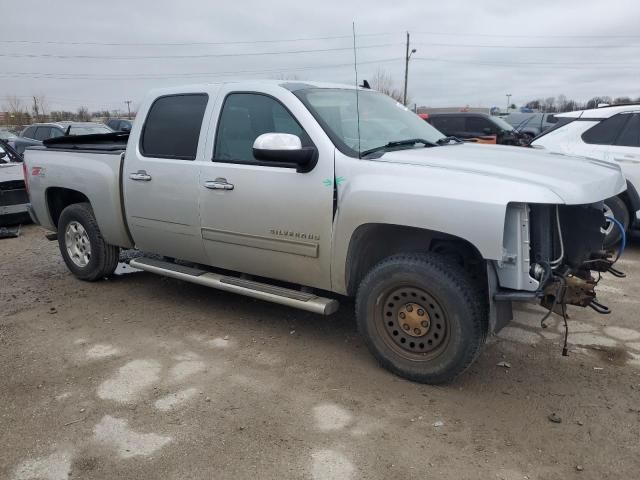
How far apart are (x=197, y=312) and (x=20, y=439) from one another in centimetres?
207

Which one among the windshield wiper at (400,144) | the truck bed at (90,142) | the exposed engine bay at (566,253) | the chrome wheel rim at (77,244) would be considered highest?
the windshield wiper at (400,144)

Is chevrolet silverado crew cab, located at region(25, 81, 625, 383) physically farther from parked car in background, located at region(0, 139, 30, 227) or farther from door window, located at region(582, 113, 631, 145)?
parked car in background, located at region(0, 139, 30, 227)

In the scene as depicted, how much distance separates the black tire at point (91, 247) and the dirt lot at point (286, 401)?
723 millimetres

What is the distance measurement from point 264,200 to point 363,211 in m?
0.85

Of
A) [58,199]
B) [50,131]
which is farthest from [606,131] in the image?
[50,131]

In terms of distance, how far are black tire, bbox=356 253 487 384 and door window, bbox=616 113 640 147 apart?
15.7 ft

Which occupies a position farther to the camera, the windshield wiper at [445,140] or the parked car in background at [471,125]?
the parked car in background at [471,125]

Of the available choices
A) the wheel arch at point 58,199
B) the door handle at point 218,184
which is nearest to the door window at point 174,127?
the door handle at point 218,184

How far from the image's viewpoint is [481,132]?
1554cm

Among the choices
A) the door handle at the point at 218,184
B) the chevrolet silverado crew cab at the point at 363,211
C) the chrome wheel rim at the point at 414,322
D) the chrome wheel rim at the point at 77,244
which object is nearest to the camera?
the chevrolet silverado crew cab at the point at 363,211

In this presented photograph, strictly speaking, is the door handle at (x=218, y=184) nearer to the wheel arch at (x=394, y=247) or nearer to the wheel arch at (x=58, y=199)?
the wheel arch at (x=394, y=247)

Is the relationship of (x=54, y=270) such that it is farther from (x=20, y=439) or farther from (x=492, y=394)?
(x=492, y=394)

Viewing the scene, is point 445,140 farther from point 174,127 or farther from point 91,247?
point 91,247

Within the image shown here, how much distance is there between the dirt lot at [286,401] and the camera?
9.21 feet
